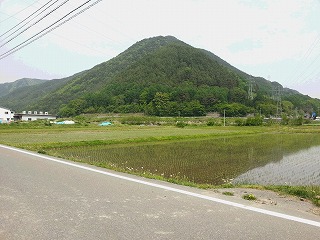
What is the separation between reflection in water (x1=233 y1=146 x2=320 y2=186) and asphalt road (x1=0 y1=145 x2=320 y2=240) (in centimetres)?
481

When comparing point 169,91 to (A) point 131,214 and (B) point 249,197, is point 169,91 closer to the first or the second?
(B) point 249,197

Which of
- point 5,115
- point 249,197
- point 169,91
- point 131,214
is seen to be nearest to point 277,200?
point 249,197

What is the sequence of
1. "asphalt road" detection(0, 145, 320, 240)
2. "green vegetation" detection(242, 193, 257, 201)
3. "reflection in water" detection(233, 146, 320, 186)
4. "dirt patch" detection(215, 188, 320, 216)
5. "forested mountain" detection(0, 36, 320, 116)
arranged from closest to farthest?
"asphalt road" detection(0, 145, 320, 240) < "dirt patch" detection(215, 188, 320, 216) < "green vegetation" detection(242, 193, 257, 201) < "reflection in water" detection(233, 146, 320, 186) < "forested mountain" detection(0, 36, 320, 116)

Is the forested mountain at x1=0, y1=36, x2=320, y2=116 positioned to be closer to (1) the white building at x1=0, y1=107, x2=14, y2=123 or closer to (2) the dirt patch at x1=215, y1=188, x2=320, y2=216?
(1) the white building at x1=0, y1=107, x2=14, y2=123

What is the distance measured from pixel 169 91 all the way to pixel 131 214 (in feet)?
376

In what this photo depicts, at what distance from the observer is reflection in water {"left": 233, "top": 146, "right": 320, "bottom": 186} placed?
33.1ft

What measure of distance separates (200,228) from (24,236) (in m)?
2.32

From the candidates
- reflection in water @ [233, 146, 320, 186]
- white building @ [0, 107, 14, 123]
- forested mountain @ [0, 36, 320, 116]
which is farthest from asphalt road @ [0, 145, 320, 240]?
forested mountain @ [0, 36, 320, 116]

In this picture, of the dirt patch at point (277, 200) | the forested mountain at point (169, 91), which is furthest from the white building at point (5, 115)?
the dirt patch at point (277, 200)

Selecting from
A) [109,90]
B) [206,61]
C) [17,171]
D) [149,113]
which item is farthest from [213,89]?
[17,171]

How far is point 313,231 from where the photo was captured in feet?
12.8

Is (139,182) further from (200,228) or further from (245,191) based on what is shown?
(200,228)

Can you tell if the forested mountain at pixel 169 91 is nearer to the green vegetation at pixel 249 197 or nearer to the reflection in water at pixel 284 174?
the reflection in water at pixel 284 174

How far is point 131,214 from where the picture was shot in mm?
4574
